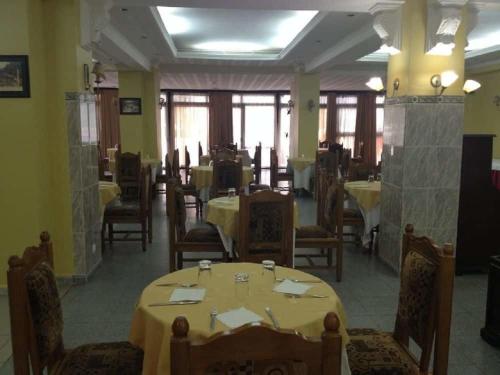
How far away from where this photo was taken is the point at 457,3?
4082mm

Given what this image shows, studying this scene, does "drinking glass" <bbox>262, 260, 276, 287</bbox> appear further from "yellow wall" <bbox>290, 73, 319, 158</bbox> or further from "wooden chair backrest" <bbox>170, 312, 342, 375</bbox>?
"yellow wall" <bbox>290, 73, 319, 158</bbox>

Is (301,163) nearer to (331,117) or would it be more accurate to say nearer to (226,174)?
(226,174)

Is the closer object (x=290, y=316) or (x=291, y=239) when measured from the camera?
(x=290, y=316)

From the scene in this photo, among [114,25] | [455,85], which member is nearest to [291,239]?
[455,85]

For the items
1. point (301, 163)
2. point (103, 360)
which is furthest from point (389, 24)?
point (301, 163)

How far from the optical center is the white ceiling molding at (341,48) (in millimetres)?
6227

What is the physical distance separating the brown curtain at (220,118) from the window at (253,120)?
0.29 metres

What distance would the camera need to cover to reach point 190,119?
15.3 metres

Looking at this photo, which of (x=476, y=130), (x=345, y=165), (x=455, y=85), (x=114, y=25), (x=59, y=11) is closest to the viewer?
(x=59, y=11)

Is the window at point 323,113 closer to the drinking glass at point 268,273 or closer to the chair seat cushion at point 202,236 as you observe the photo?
the chair seat cushion at point 202,236

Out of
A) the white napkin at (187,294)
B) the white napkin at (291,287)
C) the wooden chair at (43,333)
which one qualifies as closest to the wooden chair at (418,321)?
the white napkin at (291,287)

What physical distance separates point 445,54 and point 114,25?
4.21 meters

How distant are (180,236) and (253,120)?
1170cm

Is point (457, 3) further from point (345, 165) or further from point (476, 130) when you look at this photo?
point (476, 130)
